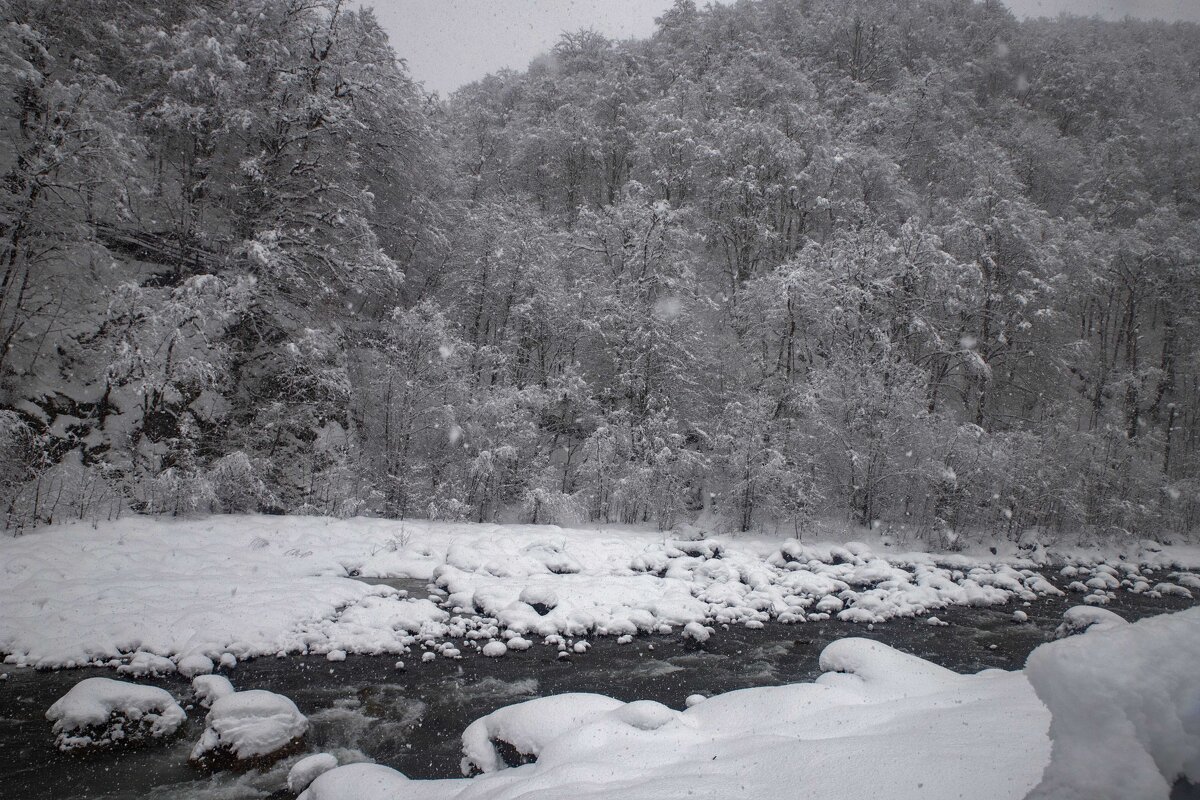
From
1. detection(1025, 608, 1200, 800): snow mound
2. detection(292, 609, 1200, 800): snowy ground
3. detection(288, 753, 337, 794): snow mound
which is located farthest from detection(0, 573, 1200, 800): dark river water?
detection(1025, 608, 1200, 800): snow mound

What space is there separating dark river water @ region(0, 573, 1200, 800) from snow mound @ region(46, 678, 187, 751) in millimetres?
119

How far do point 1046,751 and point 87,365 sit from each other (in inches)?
651

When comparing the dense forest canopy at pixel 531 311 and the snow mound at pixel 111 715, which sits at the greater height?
the dense forest canopy at pixel 531 311

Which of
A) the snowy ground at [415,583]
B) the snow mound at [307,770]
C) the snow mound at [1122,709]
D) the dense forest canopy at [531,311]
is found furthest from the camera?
the dense forest canopy at [531,311]

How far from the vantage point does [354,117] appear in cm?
1382

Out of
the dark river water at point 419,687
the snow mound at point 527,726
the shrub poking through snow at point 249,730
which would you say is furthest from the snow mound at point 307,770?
the snow mound at point 527,726

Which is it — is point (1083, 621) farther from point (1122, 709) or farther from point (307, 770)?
point (307, 770)

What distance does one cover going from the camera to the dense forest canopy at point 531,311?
1098 cm

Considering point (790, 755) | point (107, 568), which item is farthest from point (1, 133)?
point (790, 755)

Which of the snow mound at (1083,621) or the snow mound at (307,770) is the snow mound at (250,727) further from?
the snow mound at (1083,621)

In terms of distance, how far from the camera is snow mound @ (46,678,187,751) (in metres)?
4.52

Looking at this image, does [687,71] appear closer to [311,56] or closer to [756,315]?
[756,315]

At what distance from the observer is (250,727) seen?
4598 mm

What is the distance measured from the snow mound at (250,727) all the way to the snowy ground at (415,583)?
1.54 m
